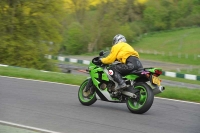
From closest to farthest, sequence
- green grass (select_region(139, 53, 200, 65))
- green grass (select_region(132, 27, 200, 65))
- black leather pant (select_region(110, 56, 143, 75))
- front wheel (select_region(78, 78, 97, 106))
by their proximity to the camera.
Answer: black leather pant (select_region(110, 56, 143, 75)) → front wheel (select_region(78, 78, 97, 106)) → green grass (select_region(139, 53, 200, 65)) → green grass (select_region(132, 27, 200, 65))

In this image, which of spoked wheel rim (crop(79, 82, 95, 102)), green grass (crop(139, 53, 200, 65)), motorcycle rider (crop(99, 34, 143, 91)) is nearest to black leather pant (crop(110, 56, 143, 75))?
motorcycle rider (crop(99, 34, 143, 91))

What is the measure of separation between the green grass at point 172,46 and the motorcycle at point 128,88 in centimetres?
4157

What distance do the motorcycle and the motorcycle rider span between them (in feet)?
0.37

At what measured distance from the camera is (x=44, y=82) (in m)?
14.4

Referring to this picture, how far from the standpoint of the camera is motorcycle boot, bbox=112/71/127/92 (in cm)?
916

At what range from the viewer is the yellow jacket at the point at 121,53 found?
9266 mm

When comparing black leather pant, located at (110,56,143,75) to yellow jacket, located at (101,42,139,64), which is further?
yellow jacket, located at (101,42,139,64)

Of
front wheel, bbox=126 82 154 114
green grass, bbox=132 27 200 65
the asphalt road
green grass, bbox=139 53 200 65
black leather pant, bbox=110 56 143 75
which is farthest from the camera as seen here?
green grass, bbox=132 27 200 65

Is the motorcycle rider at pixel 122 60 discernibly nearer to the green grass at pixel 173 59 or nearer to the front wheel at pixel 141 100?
the front wheel at pixel 141 100

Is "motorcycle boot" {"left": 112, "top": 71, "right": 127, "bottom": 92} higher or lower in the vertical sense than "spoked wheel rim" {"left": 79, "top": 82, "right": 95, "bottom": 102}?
higher

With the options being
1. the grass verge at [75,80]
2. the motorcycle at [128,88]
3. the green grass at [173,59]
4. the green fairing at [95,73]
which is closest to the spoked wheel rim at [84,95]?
the motorcycle at [128,88]

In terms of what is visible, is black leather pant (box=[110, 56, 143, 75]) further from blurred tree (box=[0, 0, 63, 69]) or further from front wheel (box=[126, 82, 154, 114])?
blurred tree (box=[0, 0, 63, 69])

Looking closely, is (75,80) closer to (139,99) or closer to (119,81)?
(119,81)

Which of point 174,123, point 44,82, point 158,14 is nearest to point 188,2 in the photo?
point 158,14
